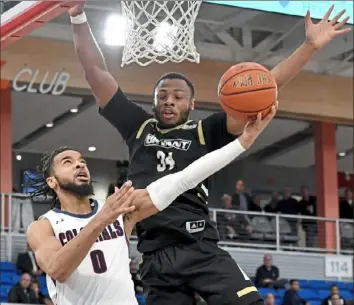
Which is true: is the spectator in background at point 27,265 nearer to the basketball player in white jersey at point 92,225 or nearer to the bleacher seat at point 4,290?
the bleacher seat at point 4,290

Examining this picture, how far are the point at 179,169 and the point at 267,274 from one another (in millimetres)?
10129

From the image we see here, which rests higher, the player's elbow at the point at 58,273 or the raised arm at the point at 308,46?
the raised arm at the point at 308,46

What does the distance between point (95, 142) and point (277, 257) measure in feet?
19.6

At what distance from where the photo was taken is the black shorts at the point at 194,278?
4.91m

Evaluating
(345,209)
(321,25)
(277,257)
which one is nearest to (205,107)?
(277,257)

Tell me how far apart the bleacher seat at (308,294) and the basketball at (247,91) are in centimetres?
1079

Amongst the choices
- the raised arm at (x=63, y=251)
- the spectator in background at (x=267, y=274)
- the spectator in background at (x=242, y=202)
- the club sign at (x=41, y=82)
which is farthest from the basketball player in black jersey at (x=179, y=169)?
the spectator in background at (x=242, y=202)

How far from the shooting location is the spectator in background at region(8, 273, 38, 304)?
39.0 ft

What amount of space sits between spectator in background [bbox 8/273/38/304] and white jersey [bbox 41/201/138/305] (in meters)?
7.70

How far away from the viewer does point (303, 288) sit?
15.7 m

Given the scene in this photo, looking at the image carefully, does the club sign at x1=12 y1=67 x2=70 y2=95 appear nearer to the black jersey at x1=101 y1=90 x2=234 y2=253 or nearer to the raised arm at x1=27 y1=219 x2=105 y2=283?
the black jersey at x1=101 y1=90 x2=234 y2=253

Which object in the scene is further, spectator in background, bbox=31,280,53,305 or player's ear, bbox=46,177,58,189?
spectator in background, bbox=31,280,53,305

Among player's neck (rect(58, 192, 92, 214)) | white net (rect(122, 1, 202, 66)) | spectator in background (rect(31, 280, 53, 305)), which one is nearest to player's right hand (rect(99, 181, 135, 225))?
player's neck (rect(58, 192, 92, 214))

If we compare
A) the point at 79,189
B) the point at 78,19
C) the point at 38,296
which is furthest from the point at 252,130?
the point at 38,296
